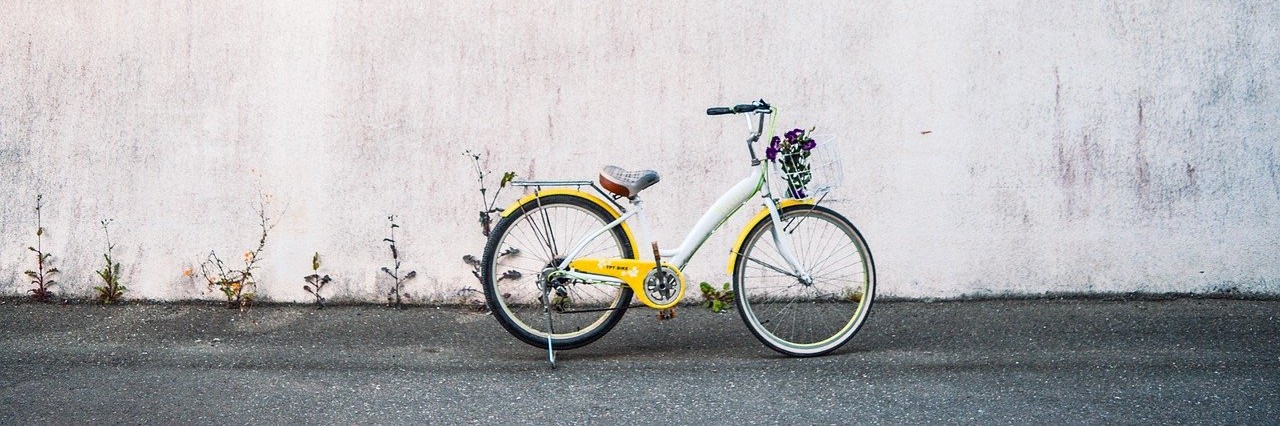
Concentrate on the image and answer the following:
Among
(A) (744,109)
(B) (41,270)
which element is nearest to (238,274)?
(B) (41,270)

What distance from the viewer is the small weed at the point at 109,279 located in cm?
609

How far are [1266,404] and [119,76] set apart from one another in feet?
18.3

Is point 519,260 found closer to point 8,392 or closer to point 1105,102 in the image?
point 8,392

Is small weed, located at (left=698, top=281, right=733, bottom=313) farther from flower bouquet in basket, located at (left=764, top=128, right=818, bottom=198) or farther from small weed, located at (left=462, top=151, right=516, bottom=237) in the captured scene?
small weed, located at (left=462, top=151, right=516, bottom=237)

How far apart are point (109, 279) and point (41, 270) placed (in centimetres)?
39

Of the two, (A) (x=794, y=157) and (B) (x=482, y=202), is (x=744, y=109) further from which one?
(B) (x=482, y=202)

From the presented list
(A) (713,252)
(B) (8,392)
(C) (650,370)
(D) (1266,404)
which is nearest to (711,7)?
(A) (713,252)

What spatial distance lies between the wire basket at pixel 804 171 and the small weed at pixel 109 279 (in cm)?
361

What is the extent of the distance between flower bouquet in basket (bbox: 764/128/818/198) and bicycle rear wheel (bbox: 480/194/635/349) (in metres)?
0.74

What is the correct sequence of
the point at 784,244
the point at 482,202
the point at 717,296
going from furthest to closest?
1. the point at 482,202
2. the point at 717,296
3. the point at 784,244

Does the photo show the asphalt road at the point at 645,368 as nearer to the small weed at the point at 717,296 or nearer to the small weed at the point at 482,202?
the small weed at the point at 717,296

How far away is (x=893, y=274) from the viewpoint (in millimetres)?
6012

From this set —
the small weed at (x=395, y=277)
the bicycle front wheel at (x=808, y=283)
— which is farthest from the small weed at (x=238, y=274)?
the bicycle front wheel at (x=808, y=283)

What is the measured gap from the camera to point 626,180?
16.0ft
